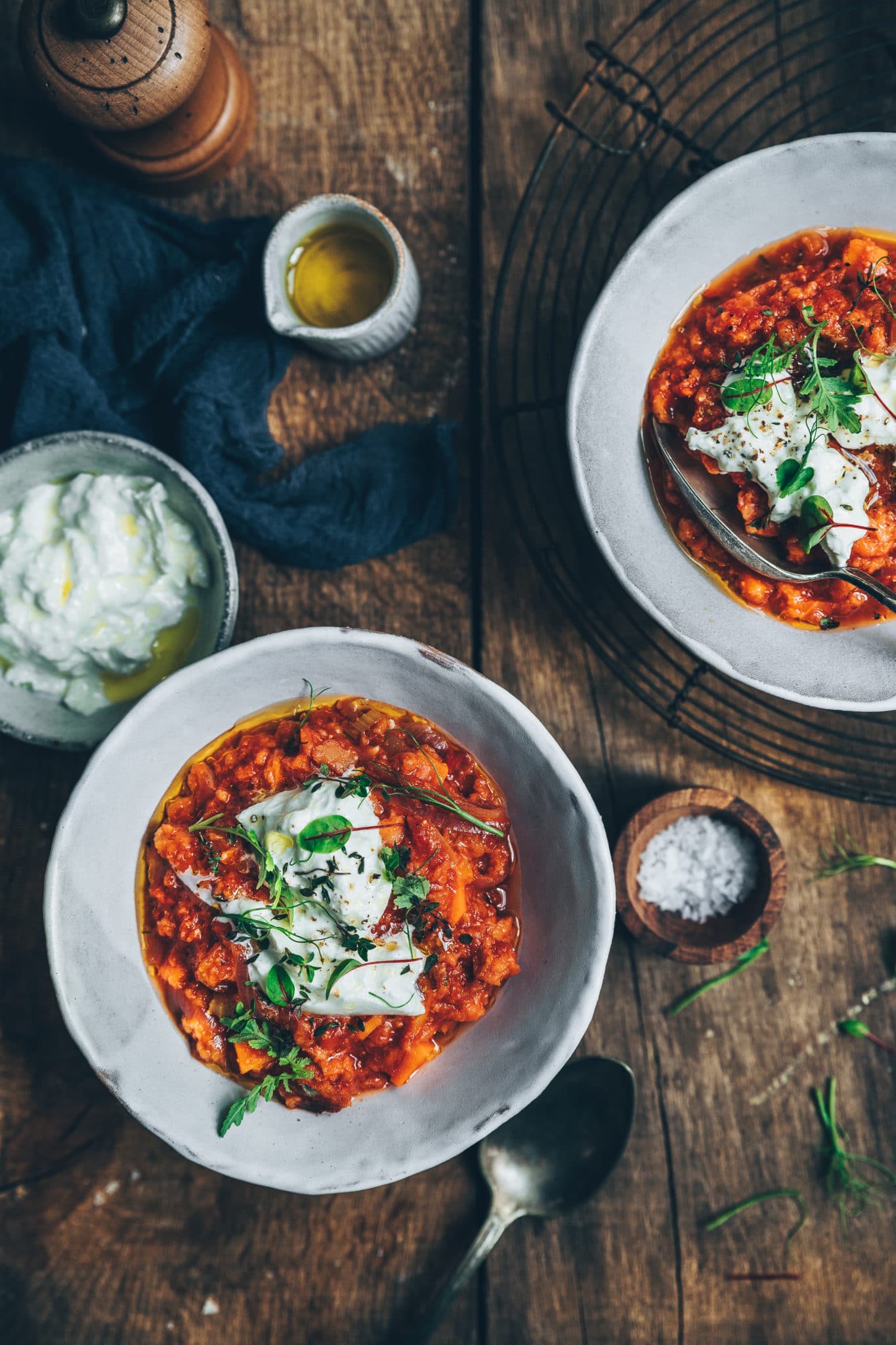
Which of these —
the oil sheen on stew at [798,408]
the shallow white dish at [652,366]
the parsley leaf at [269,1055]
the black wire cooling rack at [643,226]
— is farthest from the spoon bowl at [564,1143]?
the oil sheen on stew at [798,408]

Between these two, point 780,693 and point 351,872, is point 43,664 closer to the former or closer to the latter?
point 351,872

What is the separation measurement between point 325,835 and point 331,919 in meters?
0.21

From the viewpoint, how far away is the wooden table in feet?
9.03

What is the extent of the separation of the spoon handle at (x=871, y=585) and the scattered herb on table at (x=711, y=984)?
3.46 feet

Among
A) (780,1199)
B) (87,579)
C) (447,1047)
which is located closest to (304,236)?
(87,579)

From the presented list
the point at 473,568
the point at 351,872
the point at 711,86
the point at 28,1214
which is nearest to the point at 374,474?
the point at 473,568

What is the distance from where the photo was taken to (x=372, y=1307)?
9.05ft

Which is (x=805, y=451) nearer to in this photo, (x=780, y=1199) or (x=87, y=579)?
(x=87, y=579)

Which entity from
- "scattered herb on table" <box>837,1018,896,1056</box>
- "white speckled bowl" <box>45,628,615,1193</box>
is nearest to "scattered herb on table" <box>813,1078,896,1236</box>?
"scattered herb on table" <box>837,1018,896,1056</box>

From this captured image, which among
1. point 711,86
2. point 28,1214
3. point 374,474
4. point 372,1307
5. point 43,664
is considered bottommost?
point 372,1307

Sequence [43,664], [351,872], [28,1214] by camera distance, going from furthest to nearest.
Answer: [28,1214] < [43,664] < [351,872]

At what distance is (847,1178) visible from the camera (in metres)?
2.74

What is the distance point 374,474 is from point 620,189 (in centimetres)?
115

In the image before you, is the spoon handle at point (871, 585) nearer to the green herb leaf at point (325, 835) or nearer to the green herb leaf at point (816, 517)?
the green herb leaf at point (816, 517)
